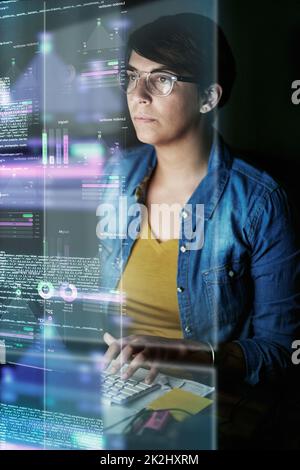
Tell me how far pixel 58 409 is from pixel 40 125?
710 millimetres

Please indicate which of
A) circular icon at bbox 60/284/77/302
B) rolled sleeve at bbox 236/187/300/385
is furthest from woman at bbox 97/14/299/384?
circular icon at bbox 60/284/77/302

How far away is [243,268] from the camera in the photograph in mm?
1152

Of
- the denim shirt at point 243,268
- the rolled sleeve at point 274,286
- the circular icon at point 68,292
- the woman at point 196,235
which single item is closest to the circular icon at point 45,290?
the circular icon at point 68,292

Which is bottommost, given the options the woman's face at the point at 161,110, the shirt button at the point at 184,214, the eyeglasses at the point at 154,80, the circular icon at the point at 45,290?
the circular icon at the point at 45,290

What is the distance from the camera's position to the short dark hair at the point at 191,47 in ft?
3.69

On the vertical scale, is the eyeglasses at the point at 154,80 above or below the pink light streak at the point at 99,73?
→ below

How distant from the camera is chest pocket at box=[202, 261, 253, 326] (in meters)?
1.16

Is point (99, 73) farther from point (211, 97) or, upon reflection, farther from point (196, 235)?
point (196, 235)

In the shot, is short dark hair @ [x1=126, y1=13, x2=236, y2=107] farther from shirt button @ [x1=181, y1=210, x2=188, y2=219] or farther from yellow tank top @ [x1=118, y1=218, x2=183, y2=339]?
yellow tank top @ [x1=118, y1=218, x2=183, y2=339]

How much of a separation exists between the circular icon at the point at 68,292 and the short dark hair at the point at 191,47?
56 cm

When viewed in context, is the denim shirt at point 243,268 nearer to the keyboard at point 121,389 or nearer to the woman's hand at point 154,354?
the woman's hand at point 154,354

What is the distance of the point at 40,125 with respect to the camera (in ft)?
4.33

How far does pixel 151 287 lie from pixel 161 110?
41 cm
